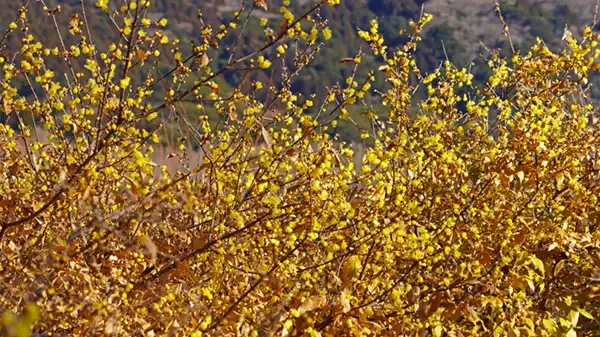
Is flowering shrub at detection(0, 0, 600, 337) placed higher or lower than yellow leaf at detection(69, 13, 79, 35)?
lower

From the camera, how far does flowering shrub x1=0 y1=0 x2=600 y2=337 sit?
372 centimetres

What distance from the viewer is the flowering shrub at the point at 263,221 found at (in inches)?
146

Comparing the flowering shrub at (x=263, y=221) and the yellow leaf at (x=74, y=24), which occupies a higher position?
the yellow leaf at (x=74, y=24)

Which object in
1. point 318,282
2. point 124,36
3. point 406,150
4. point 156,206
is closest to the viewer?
point 156,206

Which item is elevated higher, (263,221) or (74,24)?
(74,24)

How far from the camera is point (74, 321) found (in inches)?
145

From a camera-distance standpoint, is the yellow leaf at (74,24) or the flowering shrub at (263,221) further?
the yellow leaf at (74,24)

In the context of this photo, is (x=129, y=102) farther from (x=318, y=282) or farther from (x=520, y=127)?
(x=520, y=127)

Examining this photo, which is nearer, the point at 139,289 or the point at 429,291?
the point at 139,289

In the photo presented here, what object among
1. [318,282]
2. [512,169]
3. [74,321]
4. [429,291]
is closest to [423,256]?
[429,291]

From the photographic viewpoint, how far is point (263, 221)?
414cm

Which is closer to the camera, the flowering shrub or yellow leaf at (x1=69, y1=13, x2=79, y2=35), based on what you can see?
the flowering shrub

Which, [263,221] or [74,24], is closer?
[263,221]

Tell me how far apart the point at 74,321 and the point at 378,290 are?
69.2 inches
